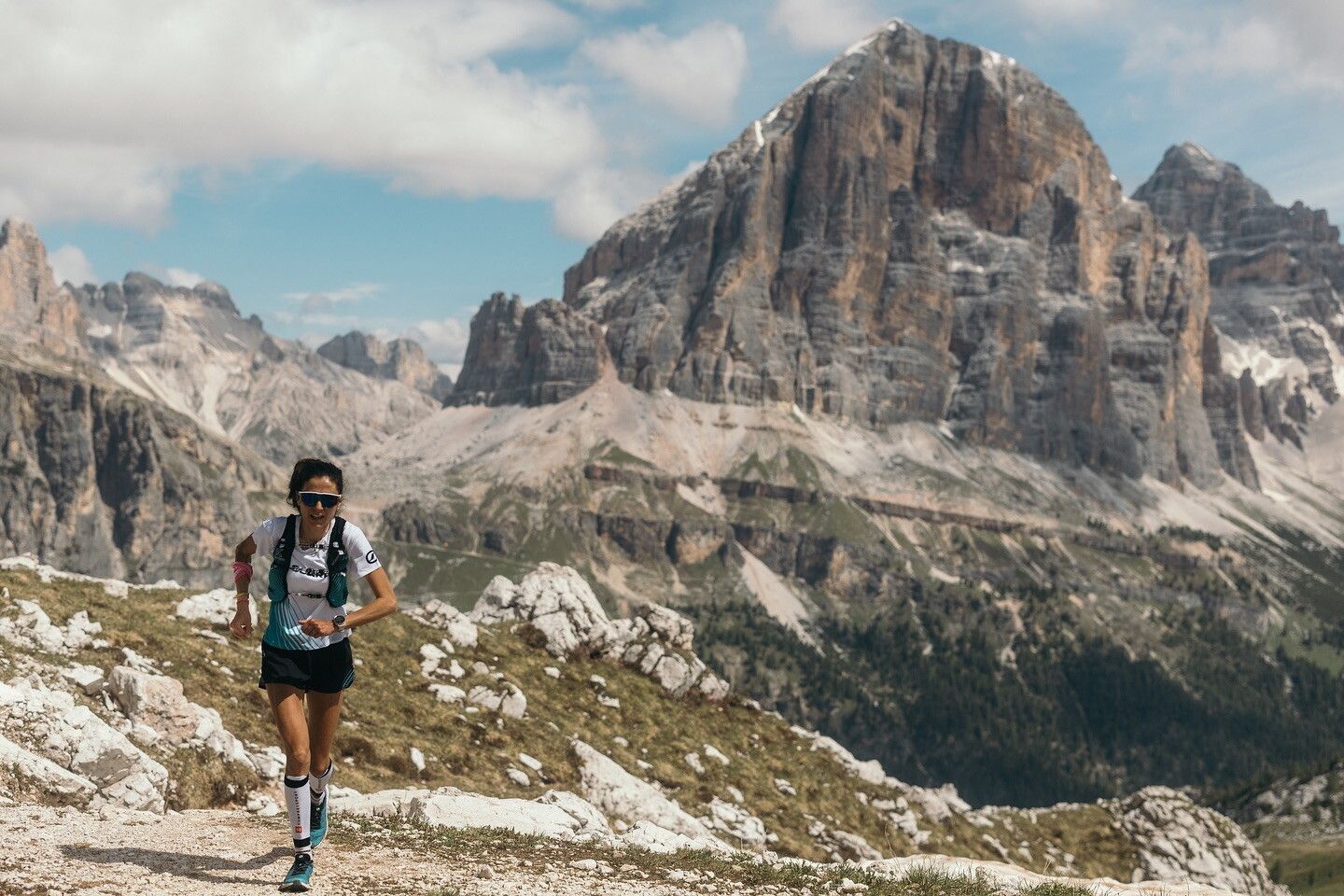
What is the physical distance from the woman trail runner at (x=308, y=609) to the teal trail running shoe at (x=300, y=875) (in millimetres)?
411

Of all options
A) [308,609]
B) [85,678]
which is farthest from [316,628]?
[85,678]

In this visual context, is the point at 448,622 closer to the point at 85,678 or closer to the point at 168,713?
the point at 85,678

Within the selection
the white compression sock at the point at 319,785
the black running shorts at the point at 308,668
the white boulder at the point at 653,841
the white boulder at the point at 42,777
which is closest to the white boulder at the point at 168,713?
the white boulder at the point at 42,777

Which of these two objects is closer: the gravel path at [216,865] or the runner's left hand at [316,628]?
the gravel path at [216,865]

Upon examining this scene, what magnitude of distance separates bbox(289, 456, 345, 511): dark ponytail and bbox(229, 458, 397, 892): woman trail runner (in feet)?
0.05

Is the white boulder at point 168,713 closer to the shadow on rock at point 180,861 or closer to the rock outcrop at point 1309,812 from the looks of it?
the shadow on rock at point 180,861

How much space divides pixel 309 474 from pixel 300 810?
4994 millimetres

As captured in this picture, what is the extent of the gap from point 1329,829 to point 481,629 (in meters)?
169

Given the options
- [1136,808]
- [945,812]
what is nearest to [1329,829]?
[1136,808]

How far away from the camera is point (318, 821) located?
17969 millimetres

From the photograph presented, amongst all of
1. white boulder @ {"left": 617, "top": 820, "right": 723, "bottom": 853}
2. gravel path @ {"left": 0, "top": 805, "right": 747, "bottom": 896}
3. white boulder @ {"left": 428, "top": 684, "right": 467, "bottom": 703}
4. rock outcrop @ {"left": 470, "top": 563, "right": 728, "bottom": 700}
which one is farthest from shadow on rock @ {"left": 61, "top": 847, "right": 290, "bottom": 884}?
rock outcrop @ {"left": 470, "top": 563, "right": 728, "bottom": 700}

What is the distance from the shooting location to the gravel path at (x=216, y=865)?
15734mm

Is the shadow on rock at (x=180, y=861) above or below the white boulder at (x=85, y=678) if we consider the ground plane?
below

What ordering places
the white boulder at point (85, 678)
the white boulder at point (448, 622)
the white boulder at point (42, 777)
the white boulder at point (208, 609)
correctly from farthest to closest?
1. the white boulder at point (448, 622)
2. the white boulder at point (208, 609)
3. the white boulder at point (85, 678)
4. the white boulder at point (42, 777)
